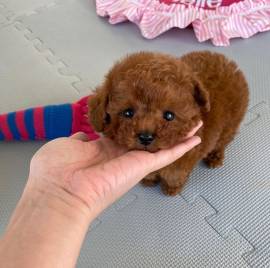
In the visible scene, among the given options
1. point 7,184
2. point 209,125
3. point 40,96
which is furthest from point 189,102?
point 40,96

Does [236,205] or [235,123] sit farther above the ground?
[235,123]

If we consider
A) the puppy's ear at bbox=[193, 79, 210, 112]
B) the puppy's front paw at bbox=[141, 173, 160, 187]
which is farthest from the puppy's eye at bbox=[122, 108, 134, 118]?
the puppy's front paw at bbox=[141, 173, 160, 187]

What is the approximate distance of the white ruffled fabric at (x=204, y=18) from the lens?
1.96 meters

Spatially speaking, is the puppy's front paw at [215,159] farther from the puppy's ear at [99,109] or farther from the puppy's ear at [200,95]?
the puppy's ear at [99,109]

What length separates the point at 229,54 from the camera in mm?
1910

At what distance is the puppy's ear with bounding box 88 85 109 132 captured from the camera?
1.08 meters

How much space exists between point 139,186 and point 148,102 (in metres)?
0.57

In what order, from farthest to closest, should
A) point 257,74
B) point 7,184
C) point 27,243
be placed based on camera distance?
point 257,74 < point 7,184 < point 27,243

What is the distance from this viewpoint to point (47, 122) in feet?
5.26

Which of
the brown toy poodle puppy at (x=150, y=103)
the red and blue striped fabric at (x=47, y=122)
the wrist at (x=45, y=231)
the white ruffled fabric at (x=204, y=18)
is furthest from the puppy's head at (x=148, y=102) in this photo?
the white ruffled fabric at (x=204, y=18)

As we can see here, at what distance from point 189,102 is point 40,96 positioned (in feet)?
3.14

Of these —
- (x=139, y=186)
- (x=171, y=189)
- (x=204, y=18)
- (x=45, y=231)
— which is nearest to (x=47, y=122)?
(x=139, y=186)

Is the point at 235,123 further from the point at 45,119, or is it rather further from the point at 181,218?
the point at 45,119

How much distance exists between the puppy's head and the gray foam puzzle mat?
0.44 meters
